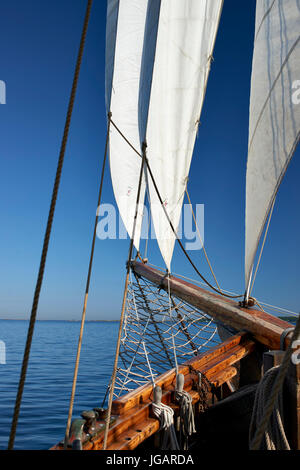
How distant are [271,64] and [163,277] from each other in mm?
4249

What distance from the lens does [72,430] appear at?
204cm

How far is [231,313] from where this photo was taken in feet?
15.6

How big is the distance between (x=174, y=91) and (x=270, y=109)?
2.69m

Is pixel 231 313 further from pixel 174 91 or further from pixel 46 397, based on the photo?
pixel 46 397

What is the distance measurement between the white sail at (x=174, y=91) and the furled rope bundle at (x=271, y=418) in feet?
16.2

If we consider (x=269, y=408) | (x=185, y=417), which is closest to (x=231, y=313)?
(x=185, y=417)

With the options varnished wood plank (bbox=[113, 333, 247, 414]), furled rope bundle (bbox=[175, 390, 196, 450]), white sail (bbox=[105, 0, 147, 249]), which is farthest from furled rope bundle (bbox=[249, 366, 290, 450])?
white sail (bbox=[105, 0, 147, 249])

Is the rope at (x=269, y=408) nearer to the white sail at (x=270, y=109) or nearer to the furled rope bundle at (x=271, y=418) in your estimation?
the furled rope bundle at (x=271, y=418)

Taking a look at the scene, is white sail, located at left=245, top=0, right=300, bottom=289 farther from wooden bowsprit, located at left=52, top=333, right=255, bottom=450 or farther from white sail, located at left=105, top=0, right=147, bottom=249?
white sail, located at left=105, top=0, right=147, bottom=249

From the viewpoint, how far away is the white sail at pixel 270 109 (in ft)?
14.2

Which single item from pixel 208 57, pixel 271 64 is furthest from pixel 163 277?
pixel 208 57

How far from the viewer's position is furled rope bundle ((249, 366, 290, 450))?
7.02 feet
